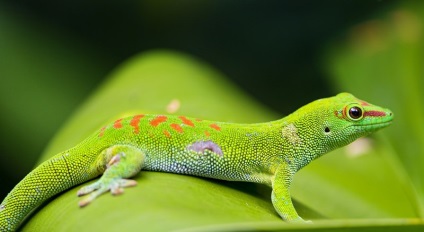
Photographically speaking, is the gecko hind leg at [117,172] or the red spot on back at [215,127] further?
the red spot on back at [215,127]

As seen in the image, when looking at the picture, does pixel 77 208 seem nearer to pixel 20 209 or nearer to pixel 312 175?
pixel 20 209

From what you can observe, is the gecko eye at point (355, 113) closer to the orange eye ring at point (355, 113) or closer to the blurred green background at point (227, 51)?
the orange eye ring at point (355, 113)

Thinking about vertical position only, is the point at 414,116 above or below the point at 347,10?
below

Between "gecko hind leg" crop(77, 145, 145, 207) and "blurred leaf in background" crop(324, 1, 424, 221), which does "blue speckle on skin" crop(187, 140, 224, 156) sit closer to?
"gecko hind leg" crop(77, 145, 145, 207)

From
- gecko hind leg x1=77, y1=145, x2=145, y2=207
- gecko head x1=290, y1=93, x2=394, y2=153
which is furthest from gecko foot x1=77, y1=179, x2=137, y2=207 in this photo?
gecko head x1=290, y1=93, x2=394, y2=153

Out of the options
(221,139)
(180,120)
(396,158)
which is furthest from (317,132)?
(396,158)

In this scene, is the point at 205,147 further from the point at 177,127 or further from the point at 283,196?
the point at 283,196

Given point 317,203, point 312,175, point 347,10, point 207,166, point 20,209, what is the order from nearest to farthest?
1. point 20,209
2. point 207,166
3. point 317,203
4. point 312,175
5. point 347,10

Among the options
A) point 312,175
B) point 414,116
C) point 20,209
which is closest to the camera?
point 20,209

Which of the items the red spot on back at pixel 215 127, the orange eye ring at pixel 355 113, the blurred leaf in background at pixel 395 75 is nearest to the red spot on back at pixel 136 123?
the red spot on back at pixel 215 127
